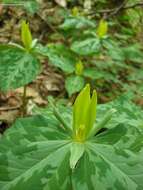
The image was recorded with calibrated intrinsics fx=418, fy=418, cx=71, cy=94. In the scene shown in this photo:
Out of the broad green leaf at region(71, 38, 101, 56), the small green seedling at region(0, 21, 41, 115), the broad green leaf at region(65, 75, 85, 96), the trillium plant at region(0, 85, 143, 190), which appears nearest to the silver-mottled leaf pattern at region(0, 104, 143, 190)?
the trillium plant at region(0, 85, 143, 190)

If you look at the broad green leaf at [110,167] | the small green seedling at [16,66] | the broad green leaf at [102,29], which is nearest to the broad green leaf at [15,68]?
the small green seedling at [16,66]

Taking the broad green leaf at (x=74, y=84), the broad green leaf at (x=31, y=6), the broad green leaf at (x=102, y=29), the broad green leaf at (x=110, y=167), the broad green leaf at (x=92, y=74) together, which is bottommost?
the broad green leaf at (x=74, y=84)

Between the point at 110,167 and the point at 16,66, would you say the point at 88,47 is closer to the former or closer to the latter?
the point at 16,66

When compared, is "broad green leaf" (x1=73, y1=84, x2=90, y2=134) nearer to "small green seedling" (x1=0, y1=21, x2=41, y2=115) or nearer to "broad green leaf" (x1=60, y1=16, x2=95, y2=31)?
"small green seedling" (x1=0, y1=21, x2=41, y2=115)

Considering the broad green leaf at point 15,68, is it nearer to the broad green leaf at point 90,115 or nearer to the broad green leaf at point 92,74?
the broad green leaf at point 90,115

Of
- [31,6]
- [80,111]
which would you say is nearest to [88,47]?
[31,6]

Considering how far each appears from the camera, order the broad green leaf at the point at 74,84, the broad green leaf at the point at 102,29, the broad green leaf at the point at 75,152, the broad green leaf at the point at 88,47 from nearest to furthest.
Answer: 1. the broad green leaf at the point at 75,152
2. the broad green leaf at the point at 74,84
3. the broad green leaf at the point at 88,47
4. the broad green leaf at the point at 102,29
